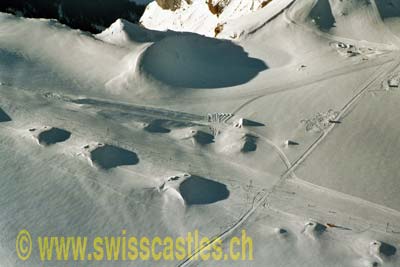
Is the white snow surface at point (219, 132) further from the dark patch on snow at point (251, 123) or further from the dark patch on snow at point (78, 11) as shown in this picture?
the dark patch on snow at point (78, 11)

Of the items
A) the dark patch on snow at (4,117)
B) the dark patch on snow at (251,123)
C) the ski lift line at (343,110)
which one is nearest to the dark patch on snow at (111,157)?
the dark patch on snow at (4,117)

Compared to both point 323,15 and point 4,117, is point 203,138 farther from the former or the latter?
point 323,15

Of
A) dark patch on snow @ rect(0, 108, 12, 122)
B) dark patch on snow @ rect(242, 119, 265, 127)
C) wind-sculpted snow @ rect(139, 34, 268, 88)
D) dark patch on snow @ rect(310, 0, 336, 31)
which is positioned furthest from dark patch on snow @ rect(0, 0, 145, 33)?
dark patch on snow @ rect(242, 119, 265, 127)

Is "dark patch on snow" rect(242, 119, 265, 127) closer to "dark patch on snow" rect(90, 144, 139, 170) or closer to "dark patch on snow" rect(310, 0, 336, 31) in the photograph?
"dark patch on snow" rect(90, 144, 139, 170)

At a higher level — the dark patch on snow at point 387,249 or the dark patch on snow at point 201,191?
the dark patch on snow at point 387,249

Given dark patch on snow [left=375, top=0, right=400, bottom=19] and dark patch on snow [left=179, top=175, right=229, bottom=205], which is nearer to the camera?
dark patch on snow [left=179, top=175, right=229, bottom=205]

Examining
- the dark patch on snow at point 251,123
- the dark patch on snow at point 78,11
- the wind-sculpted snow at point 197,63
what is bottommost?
the dark patch on snow at point 78,11

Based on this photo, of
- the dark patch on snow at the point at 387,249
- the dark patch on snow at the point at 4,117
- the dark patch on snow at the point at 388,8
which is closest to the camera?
the dark patch on snow at the point at 387,249
